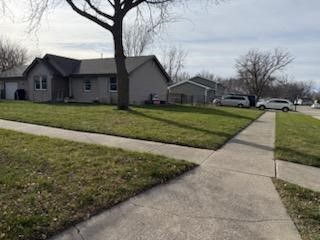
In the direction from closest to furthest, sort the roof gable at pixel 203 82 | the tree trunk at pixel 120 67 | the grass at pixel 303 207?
the grass at pixel 303 207, the tree trunk at pixel 120 67, the roof gable at pixel 203 82

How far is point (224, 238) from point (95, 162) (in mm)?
3272

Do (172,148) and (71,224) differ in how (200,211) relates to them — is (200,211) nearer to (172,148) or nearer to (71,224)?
(71,224)

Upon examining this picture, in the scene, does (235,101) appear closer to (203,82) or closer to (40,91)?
(203,82)

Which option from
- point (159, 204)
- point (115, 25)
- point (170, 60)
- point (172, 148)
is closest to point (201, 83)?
point (170, 60)

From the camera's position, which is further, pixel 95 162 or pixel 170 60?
pixel 170 60

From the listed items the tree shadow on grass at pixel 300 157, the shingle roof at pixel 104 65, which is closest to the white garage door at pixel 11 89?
the shingle roof at pixel 104 65

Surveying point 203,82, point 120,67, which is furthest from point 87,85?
point 203,82

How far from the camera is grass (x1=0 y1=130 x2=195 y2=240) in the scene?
362 centimetres

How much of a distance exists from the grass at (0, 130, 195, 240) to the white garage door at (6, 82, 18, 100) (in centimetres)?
2656

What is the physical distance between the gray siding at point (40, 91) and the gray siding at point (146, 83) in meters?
7.43

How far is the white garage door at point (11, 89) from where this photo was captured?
31.5m

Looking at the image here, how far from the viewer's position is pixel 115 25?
18.1m

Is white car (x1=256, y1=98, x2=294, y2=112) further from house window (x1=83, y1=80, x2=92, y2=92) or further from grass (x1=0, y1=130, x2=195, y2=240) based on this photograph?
grass (x1=0, y1=130, x2=195, y2=240)

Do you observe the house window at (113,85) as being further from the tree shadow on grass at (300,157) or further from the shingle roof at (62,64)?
the tree shadow on grass at (300,157)
